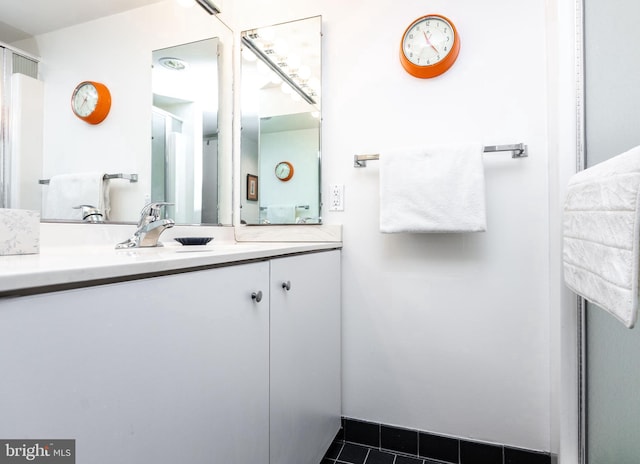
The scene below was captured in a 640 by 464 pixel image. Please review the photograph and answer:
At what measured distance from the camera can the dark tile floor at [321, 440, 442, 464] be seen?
139cm

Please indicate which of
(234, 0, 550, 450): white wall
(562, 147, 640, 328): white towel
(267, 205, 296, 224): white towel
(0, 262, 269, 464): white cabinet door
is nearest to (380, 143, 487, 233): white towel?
(234, 0, 550, 450): white wall

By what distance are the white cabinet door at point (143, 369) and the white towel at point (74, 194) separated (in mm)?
571

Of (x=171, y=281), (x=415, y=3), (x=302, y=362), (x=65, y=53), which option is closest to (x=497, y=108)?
(x=415, y=3)

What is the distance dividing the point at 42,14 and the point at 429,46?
1.29 meters

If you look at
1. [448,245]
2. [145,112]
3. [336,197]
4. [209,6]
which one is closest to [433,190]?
[448,245]

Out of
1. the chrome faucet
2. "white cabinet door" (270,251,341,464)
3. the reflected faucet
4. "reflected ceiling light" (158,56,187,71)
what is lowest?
"white cabinet door" (270,251,341,464)

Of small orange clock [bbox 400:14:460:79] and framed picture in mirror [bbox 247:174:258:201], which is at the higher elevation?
small orange clock [bbox 400:14:460:79]

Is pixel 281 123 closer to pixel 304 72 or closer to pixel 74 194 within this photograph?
pixel 304 72

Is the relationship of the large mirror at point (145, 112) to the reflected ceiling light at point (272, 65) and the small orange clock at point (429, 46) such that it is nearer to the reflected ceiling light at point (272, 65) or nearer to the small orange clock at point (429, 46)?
the reflected ceiling light at point (272, 65)

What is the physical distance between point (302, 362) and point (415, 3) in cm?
150

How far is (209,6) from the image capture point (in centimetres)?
157

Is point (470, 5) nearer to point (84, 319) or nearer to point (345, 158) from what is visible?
point (345, 158)

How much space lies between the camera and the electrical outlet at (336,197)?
1.56 m

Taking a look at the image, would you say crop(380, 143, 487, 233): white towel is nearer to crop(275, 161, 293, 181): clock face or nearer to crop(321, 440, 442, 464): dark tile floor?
crop(275, 161, 293, 181): clock face
